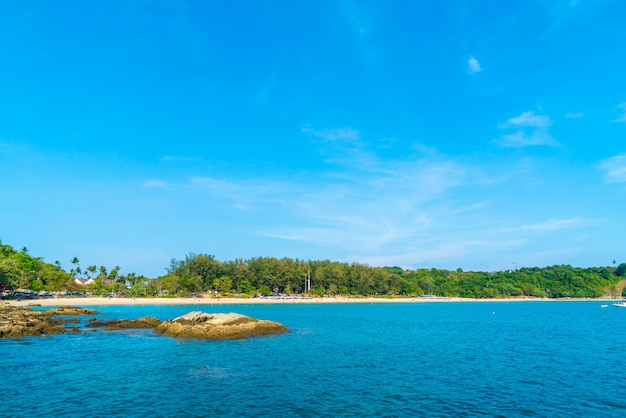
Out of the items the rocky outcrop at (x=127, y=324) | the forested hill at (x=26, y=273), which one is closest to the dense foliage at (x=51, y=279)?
the forested hill at (x=26, y=273)

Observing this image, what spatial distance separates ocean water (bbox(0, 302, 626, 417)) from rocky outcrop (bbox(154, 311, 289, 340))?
432 cm

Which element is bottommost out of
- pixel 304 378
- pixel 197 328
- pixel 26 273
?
pixel 304 378

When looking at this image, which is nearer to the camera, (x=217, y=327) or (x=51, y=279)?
(x=217, y=327)

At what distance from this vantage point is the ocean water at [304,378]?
82.9 feet

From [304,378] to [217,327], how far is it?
28.6m

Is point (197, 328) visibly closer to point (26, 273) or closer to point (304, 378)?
point (304, 378)

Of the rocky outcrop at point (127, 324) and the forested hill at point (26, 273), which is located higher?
the forested hill at point (26, 273)

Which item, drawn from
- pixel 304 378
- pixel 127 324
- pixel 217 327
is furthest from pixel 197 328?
pixel 304 378

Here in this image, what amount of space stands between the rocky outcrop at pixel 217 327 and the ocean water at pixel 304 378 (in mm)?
4315

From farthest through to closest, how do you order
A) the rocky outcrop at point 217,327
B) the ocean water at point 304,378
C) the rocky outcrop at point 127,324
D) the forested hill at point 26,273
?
the forested hill at point 26,273, the rocky outcrop at point 127,324, the rocky outcrop at point 217,327, the ocean water at point 304,378

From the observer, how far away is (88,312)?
96.1m

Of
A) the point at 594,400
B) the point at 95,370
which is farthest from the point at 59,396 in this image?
the point at 594,400

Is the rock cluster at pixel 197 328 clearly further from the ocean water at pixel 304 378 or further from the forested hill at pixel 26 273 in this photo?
the forested hill at pixel 26 273

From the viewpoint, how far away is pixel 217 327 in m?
58.0
